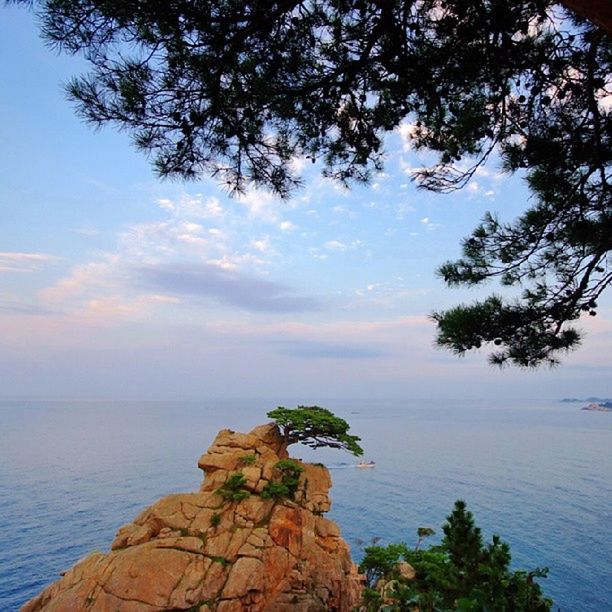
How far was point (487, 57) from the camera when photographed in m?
4.05

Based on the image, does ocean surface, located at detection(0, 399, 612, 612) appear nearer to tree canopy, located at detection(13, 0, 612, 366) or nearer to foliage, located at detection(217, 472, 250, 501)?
foliage, located at detection(217, 472, 250, 501)

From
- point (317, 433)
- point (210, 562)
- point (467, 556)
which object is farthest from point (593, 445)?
point (467, 556)

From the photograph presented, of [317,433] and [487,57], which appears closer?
[487,57]

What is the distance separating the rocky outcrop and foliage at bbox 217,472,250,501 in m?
0.04

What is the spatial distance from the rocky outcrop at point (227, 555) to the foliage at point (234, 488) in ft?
0.12

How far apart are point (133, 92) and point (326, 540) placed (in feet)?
55.3

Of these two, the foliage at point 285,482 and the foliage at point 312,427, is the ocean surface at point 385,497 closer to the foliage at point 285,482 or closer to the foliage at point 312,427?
the foliage at point 312,427

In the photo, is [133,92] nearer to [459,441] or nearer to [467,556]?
[467,556]

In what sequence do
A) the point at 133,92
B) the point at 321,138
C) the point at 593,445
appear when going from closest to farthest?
1. the point at 133,92
2. the point at 321,138
3. the point at 593,445

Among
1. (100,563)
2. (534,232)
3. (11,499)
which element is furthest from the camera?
(11,499)

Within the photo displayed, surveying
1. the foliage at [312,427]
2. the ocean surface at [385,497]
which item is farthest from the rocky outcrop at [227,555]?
the ocean surface at [385,497]

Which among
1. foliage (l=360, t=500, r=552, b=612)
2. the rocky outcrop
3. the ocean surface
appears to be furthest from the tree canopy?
the ocean surface

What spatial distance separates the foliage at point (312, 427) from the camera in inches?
690

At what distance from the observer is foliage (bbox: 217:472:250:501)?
1527 centimetres
